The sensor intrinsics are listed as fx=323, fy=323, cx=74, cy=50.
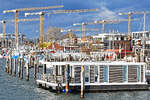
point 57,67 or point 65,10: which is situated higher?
point 65,10

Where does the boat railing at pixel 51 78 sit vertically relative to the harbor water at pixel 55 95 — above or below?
above

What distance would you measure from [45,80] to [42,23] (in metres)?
99.9

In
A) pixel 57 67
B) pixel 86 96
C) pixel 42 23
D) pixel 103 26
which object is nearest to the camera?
pixel 86 96

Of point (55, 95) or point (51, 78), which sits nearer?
point (55, 95)

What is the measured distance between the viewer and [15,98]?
35.6 metres

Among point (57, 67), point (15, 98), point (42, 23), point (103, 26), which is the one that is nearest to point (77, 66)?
point (57, 67)

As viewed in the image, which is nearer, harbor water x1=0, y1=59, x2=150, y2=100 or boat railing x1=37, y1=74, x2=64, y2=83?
harbor water x1=0, y1=59, x2=150, y2=100

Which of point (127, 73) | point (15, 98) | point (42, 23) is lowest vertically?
point (15, 98)

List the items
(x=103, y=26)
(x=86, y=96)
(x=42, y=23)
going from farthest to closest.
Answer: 1. (x=103, y=26)
2. (x=42, y=23)
3. (x=86, y=96)

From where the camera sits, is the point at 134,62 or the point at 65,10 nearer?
the point at 134,62

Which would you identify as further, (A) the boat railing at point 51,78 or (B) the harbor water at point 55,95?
(A) the boat railing at point 51,78

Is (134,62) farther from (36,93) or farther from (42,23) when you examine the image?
(42,23)

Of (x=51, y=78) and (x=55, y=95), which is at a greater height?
(x=51, y=78)

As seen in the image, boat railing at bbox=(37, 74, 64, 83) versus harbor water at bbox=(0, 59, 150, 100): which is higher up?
boat railing at bbox=(37, 74, 64, 83)
